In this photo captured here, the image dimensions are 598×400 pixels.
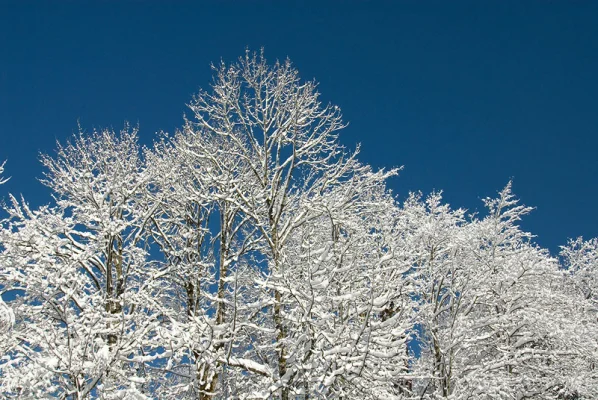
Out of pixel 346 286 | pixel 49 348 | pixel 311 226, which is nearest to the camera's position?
pixel 49 348

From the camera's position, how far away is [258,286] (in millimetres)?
8750

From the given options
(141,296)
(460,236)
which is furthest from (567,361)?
(141,296)

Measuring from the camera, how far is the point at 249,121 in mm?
11211

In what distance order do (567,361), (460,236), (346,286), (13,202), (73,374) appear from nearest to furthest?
(73,374) → (346,286) → (13,202) → (567,361) → (460,236)

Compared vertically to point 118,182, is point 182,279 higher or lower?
lower

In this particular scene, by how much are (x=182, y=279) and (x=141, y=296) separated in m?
2.97

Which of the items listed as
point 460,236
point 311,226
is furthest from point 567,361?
point 311,226

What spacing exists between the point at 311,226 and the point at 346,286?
210 centimetres

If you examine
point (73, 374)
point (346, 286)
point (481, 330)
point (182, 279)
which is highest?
point (481, 330)

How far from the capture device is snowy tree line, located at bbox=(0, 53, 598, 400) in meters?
7.41

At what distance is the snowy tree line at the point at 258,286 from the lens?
24.3 feet

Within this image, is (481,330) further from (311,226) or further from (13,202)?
(13,202)

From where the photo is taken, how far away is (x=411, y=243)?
14.6 metres

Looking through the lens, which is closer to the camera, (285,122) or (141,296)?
(141,296)
